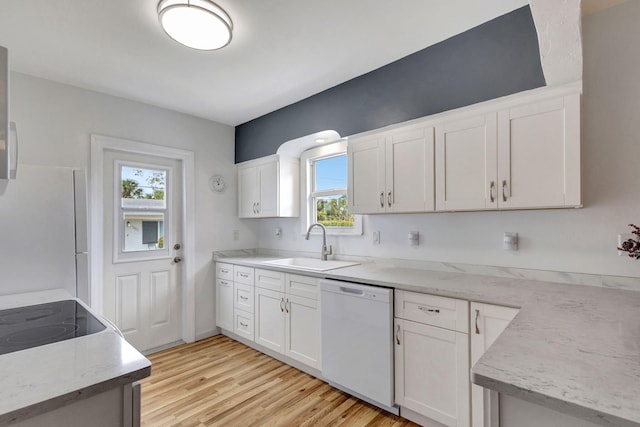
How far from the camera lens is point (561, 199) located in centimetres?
161

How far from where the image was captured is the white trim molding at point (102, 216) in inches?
110

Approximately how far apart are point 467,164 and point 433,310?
0.94 metres

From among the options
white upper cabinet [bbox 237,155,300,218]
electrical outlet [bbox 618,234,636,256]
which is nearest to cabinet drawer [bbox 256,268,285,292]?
white upper cabinet [bbox 237,155,300,218]

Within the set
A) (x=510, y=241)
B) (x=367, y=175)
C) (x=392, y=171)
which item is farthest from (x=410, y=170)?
(x=510, y=241)

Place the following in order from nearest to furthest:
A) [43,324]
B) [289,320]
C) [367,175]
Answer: [43,324]
[367,175]
[289,320]

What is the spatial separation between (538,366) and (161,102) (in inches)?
141

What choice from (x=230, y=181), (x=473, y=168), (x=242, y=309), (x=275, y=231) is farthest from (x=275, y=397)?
(x=230, y=181)

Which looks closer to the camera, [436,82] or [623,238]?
[623,238]

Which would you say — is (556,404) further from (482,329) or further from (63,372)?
(63,372)

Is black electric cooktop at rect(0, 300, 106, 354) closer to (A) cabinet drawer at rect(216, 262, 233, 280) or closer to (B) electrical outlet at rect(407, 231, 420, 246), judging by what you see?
(A) cabinet drawer at rect(216, 262, 233, 280)

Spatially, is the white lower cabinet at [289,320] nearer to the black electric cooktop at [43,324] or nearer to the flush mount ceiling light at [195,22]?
the black electric cooktop at [43,324]

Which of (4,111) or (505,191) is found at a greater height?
(4,111)

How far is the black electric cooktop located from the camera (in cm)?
102

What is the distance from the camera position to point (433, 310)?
179cm
